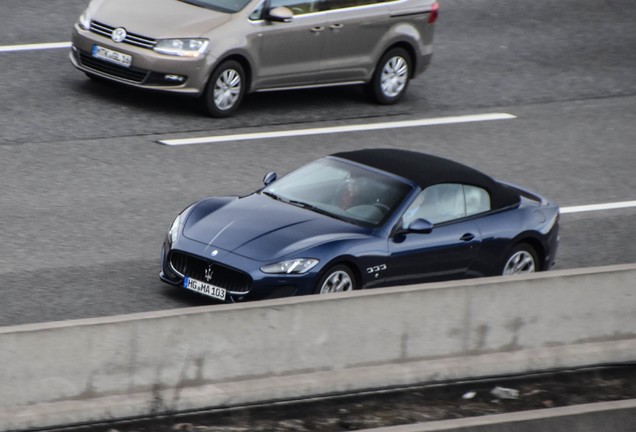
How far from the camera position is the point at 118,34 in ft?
54.6

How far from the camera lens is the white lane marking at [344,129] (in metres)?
16.2

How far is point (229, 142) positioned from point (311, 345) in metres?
7.10

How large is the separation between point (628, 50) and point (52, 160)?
10.4m

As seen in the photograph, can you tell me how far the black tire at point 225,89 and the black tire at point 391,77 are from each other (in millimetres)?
2036

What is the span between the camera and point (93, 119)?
16484 mm

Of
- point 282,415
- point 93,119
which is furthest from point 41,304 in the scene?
point 93,119

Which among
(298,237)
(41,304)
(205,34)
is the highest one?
(205,34)

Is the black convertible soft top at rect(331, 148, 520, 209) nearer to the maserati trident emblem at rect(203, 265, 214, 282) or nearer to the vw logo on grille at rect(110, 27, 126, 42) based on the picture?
the maserati trident emblem at rect(203, 265, 214, 282)

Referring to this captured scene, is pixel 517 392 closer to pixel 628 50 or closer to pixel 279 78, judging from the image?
pixel 279 78

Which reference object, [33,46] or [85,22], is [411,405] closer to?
[85,22]

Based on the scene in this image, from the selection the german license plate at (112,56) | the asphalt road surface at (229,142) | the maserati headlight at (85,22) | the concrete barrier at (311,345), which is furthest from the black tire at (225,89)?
the concrete barrier at (311,345)

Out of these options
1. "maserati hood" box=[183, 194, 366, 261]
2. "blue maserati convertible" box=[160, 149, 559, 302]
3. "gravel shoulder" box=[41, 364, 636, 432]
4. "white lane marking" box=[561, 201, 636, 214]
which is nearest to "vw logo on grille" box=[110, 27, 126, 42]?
"blue maserati convertible" box=[160, 149, 559, 302]

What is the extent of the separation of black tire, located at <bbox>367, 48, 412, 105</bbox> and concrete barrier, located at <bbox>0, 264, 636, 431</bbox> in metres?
8.38

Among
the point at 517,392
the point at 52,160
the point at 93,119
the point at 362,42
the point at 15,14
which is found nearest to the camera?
the point at 517,392
